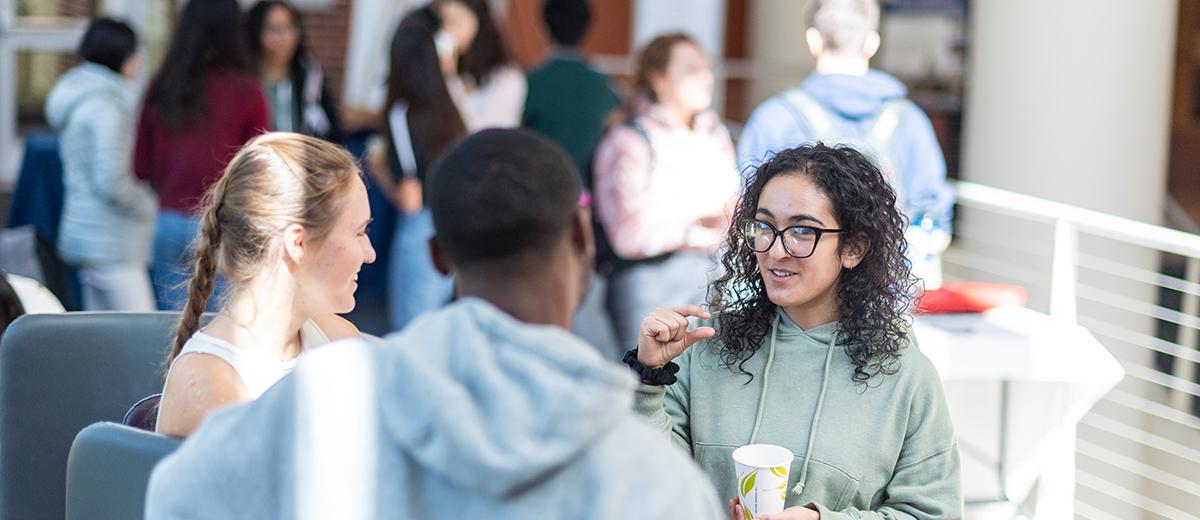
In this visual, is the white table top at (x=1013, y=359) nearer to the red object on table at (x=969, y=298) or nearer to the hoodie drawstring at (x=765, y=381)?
the red object on table at (x=969, y=298)

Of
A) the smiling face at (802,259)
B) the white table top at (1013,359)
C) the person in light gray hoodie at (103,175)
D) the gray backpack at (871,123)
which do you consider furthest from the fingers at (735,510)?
the person in light gray hoodie at (103,175)

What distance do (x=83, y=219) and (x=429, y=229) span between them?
3.86 feet

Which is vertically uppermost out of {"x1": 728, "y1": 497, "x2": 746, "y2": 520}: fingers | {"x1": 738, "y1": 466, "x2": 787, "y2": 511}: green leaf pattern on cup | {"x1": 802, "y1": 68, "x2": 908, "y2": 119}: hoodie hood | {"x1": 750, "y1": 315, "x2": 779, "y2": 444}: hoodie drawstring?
{"x1": 802, "y1": 68, "x2": 908, "y2": 119}: hoodie hood

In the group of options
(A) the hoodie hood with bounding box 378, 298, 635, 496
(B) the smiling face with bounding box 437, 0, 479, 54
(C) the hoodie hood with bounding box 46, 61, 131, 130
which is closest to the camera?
(A) the hoodie hood with bounding box 378, 298, 635, 496

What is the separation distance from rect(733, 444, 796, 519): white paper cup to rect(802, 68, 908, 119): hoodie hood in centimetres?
188

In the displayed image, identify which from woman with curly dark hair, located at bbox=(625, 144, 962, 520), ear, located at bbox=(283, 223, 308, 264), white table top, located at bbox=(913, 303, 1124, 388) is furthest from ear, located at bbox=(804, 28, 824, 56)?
ear, located at bbox=(283, 223, 308, 264)

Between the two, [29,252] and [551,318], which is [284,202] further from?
[29,252]

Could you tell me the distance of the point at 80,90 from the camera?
4.41 m

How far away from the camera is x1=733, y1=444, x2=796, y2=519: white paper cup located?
5.91 ft

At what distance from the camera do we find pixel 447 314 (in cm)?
124

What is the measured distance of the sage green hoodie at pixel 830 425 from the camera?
1970 millimetres

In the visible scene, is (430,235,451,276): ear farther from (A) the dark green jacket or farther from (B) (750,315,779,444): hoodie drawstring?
(A) the dark green jacket

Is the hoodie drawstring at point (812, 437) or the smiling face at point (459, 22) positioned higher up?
the smiling face at point (459, 22)

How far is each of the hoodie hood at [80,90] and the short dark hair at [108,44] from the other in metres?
0.03
